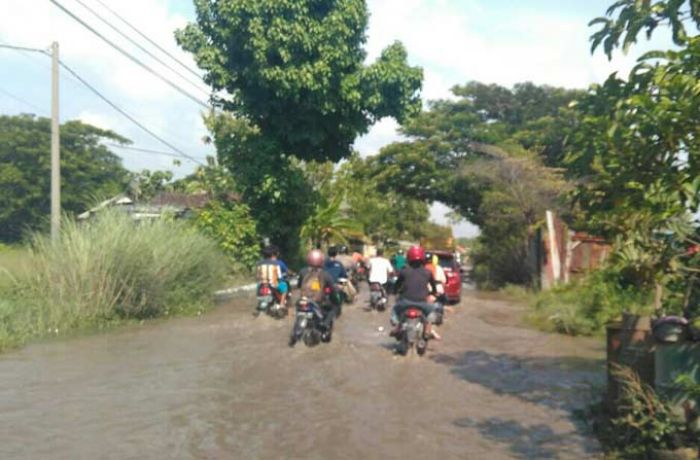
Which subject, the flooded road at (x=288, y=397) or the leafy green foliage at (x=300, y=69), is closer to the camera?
the flooded road at (x=288, y=397)

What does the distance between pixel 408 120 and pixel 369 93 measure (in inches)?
77.7

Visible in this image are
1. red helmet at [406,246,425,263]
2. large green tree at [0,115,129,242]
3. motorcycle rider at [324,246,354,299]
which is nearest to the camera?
red helmet at [406,246,425,263]

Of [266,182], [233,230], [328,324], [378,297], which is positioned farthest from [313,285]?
[266,182]

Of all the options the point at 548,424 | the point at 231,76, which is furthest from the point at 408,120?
the point at 548,424

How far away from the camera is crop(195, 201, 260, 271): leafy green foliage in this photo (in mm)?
24875

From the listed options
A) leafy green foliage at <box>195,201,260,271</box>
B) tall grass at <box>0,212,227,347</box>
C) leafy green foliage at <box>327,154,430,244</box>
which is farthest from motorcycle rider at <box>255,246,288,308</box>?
leafy green foliage at <box>327,154,430,244</box>

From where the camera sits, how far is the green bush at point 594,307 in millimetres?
16672

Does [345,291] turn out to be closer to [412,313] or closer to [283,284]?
[283,284]

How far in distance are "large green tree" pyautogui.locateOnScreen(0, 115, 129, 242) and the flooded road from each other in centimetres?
3107

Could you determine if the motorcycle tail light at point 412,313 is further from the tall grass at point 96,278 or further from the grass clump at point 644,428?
the tall grass at point 96,278

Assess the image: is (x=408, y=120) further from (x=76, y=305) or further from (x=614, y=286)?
(x=76, y=305)

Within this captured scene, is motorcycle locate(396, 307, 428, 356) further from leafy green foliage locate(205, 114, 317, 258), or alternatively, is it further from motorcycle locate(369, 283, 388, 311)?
leafy green foliage locate(205, 114, 317, 258)

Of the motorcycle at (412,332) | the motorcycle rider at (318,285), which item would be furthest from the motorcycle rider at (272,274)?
the motorcycle at (412,332)

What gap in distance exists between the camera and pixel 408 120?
26344 mm
